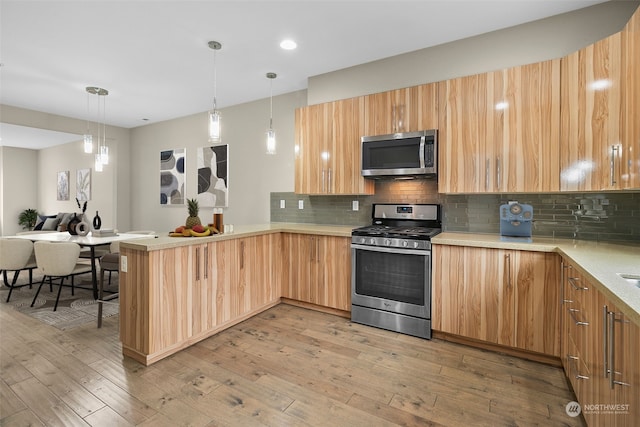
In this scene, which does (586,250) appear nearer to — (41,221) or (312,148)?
(312,148)

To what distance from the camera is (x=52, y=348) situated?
2.51 m

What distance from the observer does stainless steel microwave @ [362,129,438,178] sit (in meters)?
2.83

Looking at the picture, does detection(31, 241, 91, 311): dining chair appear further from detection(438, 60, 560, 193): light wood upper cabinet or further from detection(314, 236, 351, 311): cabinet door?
detection(438, 60, 560, 193): light wood upper cabinet

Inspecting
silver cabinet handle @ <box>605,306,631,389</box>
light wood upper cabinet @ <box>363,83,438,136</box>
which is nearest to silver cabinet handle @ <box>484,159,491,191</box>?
light wood upper cabinet @ <box>363,83,438,136</box>

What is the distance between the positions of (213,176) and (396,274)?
140 inches

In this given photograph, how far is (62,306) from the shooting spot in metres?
3.52

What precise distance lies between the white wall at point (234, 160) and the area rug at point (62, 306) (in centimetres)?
191

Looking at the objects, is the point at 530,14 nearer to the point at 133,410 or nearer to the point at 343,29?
the point at 343,29

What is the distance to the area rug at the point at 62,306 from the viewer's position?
311 centimetres

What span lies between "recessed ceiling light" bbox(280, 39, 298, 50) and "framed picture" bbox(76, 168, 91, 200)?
246 inches

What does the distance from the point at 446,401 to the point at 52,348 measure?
9.89 feet

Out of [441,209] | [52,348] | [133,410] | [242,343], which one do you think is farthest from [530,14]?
[52,348]

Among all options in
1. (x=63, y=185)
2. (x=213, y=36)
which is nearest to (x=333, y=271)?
(x=213, y=36)

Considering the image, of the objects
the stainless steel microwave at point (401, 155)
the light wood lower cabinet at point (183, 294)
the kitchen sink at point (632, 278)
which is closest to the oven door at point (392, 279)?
the stainless steel microwave at point (401, 155)
